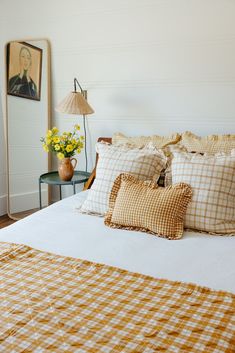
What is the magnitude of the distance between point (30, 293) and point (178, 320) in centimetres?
52

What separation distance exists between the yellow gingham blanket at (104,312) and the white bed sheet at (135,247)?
0.36ft

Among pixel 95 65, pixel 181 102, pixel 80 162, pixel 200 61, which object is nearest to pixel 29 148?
pixel 80 162

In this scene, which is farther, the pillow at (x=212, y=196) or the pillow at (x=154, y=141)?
the pillow at (x=154, y=141)

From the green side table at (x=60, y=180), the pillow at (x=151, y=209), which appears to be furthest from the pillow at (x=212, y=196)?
the green side table at (x=60, y=180)

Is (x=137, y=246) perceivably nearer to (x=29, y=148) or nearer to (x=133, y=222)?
(x=133, y=222)

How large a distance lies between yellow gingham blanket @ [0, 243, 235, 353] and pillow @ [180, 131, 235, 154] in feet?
4.16

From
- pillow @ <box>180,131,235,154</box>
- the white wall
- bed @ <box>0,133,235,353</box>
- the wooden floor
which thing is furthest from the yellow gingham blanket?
the wooden floor

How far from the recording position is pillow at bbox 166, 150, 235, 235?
1971 mm

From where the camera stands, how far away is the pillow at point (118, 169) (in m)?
2.24

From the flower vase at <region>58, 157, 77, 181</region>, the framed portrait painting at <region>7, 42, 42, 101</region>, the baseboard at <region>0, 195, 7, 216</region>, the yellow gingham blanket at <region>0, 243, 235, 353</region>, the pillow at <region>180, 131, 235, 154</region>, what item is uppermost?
the framed portrait painting at <region>7, 42, 42, 101</region>

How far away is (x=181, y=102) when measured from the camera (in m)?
3.00

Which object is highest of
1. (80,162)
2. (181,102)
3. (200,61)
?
(200,61)

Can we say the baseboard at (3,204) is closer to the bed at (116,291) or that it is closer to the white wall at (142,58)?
the white wall at (142,58)

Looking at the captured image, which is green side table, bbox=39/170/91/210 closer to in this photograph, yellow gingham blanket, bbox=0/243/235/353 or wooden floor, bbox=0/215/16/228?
wooden floor, bbox=0/215/16/228
